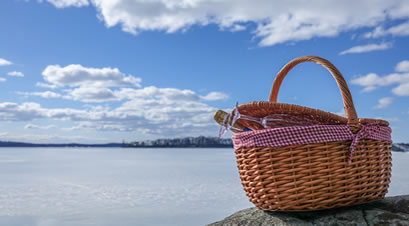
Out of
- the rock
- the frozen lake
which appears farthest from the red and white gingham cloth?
the frozen lake

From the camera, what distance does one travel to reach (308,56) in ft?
9.03

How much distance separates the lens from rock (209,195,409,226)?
252 centimetres

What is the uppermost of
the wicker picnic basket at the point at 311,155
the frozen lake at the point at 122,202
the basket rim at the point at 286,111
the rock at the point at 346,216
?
the basket rim at the point at 286,111

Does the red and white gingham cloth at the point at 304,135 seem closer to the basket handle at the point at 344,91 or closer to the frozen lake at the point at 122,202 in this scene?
the basket handle at the point at 344,91

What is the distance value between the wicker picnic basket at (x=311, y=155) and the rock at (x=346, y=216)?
0.08 m

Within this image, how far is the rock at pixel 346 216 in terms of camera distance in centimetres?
252

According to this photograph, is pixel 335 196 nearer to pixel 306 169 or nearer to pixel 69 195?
pixel 306 169

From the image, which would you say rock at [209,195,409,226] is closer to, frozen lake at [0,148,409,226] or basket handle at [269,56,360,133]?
basket handle at [269,56,360,133]

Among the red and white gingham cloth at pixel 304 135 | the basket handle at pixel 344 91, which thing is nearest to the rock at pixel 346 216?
the red and white gingham cloth at pixel 304 135

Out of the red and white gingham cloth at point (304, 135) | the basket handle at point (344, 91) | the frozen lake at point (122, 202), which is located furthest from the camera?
the frozen lake at point (122, 202)

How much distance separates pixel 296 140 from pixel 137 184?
19.7ft

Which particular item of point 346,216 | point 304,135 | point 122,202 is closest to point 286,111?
point 304,135

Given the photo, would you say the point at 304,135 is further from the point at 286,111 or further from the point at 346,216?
the point at 346,216

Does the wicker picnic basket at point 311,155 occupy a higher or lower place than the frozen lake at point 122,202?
higher
